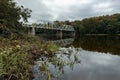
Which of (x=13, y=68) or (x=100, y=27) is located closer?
(x=13, y=68)

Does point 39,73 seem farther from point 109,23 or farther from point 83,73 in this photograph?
point 109,23

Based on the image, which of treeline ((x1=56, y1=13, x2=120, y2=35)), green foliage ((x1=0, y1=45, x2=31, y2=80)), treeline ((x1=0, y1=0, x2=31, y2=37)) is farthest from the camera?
treeline ((x1=56, y1=13, x2=120, y2=35))

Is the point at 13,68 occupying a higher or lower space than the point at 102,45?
higher

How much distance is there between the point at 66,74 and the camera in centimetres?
981

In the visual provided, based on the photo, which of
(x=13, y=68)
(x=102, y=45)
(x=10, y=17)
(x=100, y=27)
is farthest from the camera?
(x=100, y=27)

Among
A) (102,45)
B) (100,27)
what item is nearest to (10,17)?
(102,45)

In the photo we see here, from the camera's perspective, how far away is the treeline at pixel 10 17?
2104 cm

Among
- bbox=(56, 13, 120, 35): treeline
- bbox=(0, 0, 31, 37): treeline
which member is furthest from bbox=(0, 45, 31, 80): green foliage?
bbox=(56, 13, 120, 35): treeline

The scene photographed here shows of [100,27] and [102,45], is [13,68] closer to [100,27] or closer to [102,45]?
[102,45]

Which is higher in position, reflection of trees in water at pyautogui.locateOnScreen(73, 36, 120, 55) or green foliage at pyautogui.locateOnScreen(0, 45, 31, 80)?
green foliage at pyautogui.locateOnScreen(0, 45, 31, 80)

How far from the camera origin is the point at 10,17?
23.9 meters

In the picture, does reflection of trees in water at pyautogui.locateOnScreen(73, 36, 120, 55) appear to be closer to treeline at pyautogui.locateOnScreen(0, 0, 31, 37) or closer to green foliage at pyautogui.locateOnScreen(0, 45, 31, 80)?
treeline at pyautogui.locateOnScreen(0, 0, 31, 37)

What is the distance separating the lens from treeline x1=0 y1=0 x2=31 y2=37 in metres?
21.0

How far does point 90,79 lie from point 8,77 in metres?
3.26
